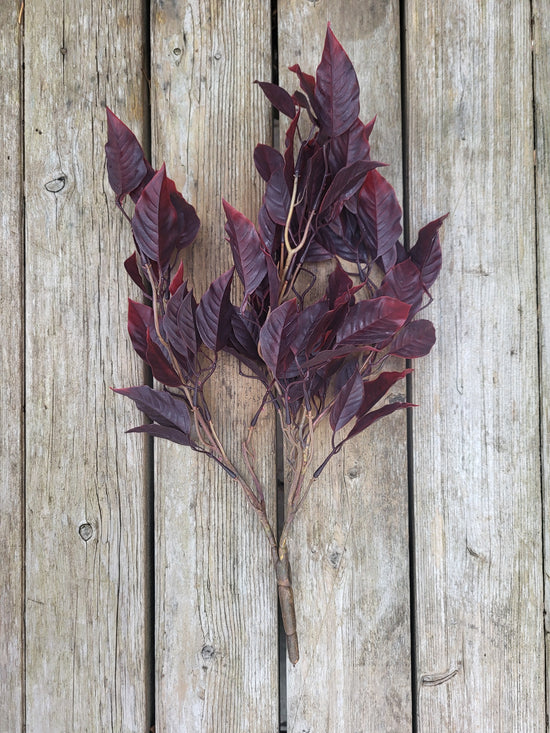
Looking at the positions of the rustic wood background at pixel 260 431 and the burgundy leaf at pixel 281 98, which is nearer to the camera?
the burgundy leaf at pixel 281 98

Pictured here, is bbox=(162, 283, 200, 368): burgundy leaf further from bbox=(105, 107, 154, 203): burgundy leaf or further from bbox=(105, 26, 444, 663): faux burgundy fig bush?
bbox=(105, 107, 154, 203): burgundy leaf

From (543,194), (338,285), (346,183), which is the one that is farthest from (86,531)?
(543,194)

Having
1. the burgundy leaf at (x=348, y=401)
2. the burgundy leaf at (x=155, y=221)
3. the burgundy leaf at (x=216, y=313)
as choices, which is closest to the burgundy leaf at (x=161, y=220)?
the burgundy leaf at (x=155, y=221)

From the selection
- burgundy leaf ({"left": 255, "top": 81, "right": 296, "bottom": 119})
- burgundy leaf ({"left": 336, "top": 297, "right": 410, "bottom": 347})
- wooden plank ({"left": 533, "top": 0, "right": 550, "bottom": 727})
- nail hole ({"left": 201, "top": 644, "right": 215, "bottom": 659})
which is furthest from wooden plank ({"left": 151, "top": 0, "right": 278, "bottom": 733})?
wooden plank ({"left": 533, "top": 0, "right": 550, "bottom": 727})

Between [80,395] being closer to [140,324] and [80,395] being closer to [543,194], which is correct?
[140,324]

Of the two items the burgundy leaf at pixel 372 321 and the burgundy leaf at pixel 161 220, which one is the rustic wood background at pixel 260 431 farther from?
the burgundy leaf at pixel 372 321
